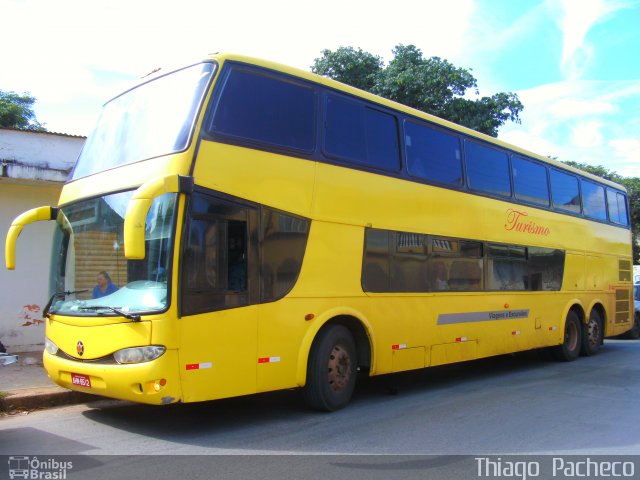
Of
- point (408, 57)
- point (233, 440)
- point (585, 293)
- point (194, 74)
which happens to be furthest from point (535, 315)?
point (408, 57)

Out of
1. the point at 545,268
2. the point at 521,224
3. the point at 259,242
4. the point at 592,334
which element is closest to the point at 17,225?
the point at 259,242

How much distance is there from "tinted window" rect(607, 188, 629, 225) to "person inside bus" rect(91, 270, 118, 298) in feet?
42.2

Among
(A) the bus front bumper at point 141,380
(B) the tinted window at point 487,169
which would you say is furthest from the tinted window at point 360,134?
(A) the bus front bumper at point 141,380

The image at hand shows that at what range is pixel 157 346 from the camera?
207 inches

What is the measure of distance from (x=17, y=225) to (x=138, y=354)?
2.47 m

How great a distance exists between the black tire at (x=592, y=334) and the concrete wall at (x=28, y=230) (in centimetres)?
1154

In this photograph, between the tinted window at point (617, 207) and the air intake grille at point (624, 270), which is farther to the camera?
the air intake grille at point (624, 270)

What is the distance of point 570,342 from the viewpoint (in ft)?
41.1

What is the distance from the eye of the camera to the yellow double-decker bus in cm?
544

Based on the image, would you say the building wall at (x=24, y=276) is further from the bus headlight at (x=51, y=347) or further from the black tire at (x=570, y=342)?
the black tire at (x=570, y=342)

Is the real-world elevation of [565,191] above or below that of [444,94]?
below

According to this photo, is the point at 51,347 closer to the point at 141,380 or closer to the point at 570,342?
the point at 141,380

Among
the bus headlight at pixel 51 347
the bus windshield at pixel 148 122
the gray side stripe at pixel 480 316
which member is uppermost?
the bus windshield at pixel 148 122

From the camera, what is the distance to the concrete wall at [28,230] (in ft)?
32.7
